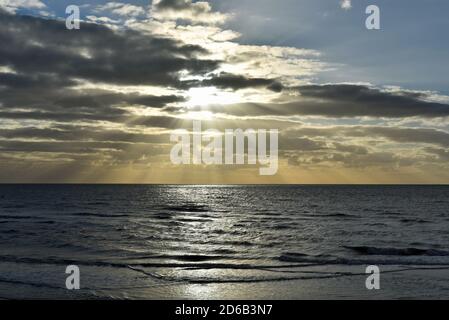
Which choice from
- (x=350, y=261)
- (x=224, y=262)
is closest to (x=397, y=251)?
(x=350, y=261)

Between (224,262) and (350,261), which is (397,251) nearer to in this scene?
(350,261)

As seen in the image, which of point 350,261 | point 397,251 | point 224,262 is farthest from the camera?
point 397,251

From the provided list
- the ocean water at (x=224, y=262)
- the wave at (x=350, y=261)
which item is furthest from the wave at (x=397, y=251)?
the wave at (x=350, y=261)

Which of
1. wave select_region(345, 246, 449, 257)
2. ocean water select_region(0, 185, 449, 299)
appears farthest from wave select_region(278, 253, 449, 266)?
wave select_region(345, 246, 449, 257)

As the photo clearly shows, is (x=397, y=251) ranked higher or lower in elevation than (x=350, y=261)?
lower

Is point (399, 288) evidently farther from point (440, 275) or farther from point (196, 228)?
point (196, 228)

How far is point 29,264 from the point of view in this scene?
81.0 ft

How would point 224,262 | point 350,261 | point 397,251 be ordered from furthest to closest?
1. point 397,251
2. point 350,261
3. point 224,262

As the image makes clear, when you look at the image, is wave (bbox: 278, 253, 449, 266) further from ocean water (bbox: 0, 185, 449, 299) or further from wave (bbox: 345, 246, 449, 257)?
wave (bbox: 345, 246, 449, 257)

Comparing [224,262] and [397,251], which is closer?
[224,262]

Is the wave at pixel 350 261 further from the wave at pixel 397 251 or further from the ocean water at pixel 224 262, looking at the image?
the wave at pixel 397 251

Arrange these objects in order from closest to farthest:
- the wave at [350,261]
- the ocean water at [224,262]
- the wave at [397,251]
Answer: the ocean water at [224,262] < the wave at [350,261] < the wave at [397,251]
